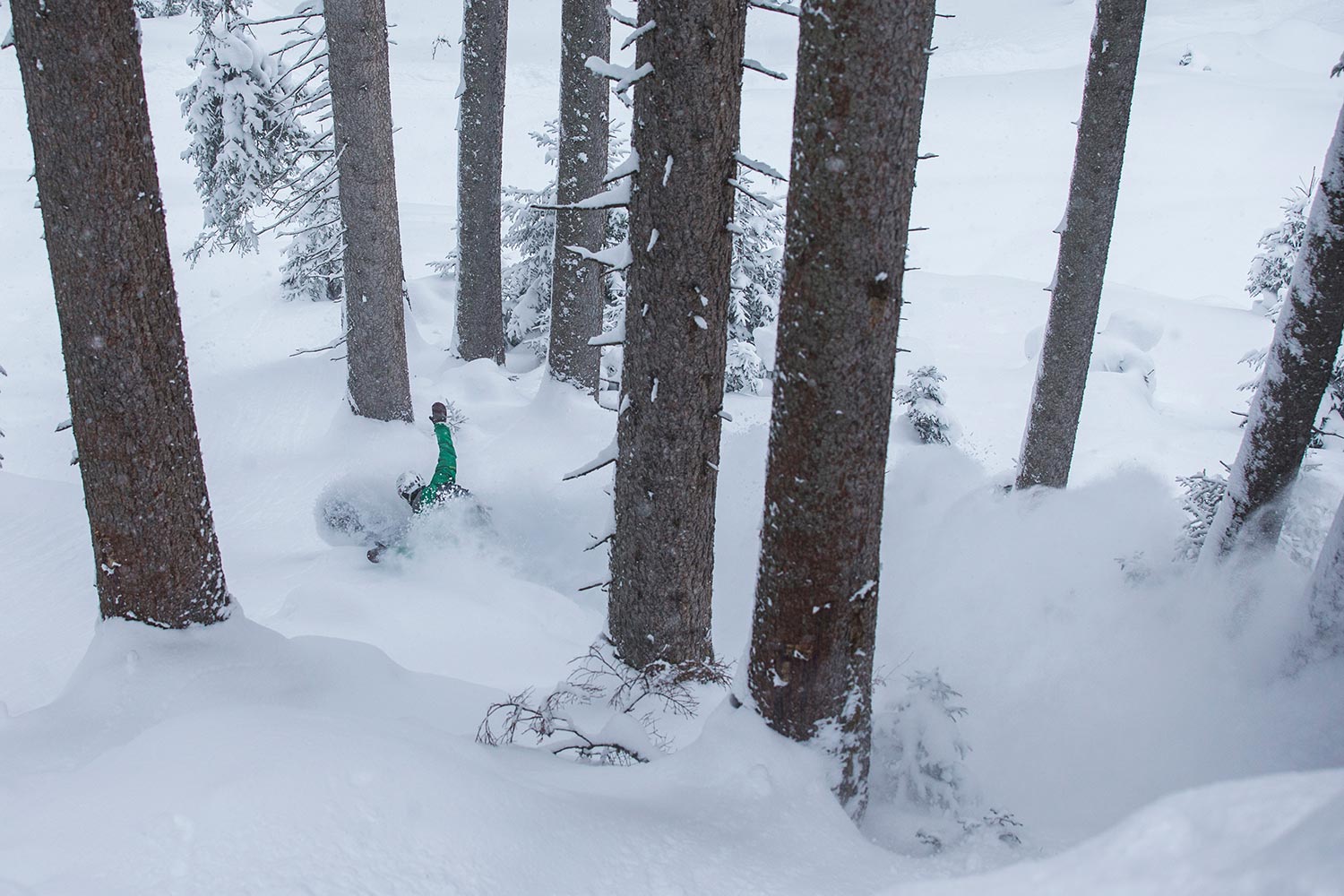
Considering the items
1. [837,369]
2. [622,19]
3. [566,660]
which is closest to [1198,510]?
[837,369]

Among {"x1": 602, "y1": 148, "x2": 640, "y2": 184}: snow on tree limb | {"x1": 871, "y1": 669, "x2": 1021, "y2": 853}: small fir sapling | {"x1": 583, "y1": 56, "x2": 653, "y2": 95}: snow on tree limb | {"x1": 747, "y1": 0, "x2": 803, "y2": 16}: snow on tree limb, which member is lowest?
{"x1": 871, "y1": 669, "x2": 1021, "y2": 853}: small fir sapling

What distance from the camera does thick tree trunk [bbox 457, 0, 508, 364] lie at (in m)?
12.5

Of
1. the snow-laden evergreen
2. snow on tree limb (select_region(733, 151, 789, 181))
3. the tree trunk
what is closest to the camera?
snow on tree limb (select_region(733, 151, 789, 181))

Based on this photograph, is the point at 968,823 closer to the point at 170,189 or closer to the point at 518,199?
the point at 518,199

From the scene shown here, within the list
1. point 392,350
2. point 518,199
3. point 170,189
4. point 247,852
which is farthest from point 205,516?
point 170,189

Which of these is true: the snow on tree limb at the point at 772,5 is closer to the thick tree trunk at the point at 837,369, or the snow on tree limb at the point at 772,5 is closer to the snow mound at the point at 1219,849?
the thick tree trunk at the point at 837,369

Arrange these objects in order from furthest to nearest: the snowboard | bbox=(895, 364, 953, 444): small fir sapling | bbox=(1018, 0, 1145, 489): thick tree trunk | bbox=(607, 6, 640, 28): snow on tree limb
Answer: bbox=(895, 364, 953, 444): small fir sapling < the snowboard < bbox=(1018, 0, 1145, 489): thick tree trunk < bbox=(607, 6, 640, 28): snow on tree limb

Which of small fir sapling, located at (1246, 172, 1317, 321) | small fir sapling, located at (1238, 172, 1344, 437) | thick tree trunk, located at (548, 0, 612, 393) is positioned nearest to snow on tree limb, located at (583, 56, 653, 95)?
thick tree trunk, located at (548, 0, 612, 393)

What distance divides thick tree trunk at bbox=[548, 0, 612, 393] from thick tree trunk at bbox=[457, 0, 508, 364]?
5.14 feet

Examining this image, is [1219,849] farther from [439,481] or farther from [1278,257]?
[1278,257]

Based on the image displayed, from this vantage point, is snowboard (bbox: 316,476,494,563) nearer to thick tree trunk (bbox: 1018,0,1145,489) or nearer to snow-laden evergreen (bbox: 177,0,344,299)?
snow-laden evergreen (bbox: 177,0,344,299)

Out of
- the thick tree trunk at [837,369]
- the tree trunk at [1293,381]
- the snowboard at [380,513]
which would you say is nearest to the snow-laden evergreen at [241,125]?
the snowboard at [380,513]

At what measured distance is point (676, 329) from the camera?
5.12 meters

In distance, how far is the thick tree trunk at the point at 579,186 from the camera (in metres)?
11.0
